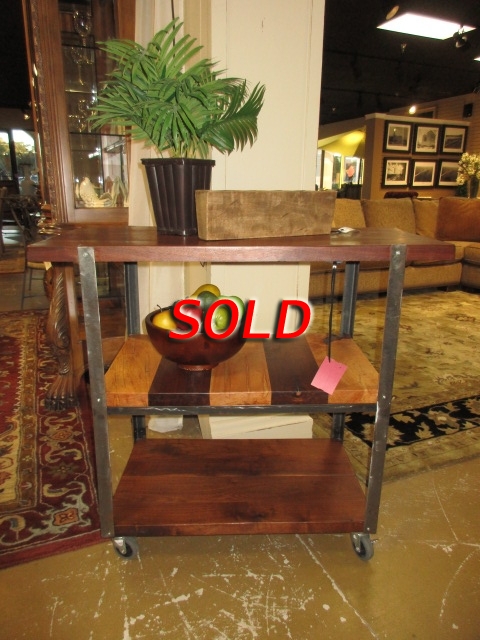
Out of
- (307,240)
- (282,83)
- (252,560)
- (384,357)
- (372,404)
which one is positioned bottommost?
(252,560)

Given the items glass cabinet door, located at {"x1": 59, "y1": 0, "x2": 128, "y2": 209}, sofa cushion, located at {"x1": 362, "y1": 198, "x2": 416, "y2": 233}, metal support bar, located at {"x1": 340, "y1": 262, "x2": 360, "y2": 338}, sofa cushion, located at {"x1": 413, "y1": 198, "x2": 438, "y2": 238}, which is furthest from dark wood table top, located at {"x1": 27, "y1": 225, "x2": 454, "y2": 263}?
sofa cushion, located at {"x1": 413, "y1": 198, "x2": 438, "y2": 238}

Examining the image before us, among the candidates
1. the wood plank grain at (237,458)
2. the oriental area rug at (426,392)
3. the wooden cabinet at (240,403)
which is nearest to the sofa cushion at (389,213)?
the oriental area rug at (426,392)

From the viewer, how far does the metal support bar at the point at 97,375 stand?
91 centimetres

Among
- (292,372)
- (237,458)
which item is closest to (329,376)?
(292,372)

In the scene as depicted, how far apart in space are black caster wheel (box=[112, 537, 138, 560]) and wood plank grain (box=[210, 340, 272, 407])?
50cm

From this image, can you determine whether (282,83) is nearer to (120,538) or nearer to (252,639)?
(120,538)

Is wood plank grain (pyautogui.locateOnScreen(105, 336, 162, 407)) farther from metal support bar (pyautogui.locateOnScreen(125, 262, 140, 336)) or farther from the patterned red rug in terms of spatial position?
the patterned red rug

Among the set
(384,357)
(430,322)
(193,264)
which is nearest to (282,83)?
(193,264)

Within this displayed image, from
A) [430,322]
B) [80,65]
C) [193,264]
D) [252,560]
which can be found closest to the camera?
[252,560]

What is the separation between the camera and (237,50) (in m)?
1.39

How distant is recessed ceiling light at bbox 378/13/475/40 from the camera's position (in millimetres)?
4469

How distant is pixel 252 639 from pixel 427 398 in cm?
151

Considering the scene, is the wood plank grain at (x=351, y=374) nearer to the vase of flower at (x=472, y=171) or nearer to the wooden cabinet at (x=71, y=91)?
the wooden cabinet at (x=71, y=91)

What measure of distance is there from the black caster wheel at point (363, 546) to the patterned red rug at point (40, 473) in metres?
0.73
